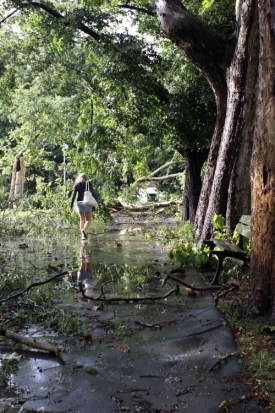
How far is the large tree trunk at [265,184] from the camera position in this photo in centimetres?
528

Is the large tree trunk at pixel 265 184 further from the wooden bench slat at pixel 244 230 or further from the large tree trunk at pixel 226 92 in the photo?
the large tree trunk at pixel 226 92

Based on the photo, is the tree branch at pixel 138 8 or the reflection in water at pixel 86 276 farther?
the tree branch at pixel 138 8

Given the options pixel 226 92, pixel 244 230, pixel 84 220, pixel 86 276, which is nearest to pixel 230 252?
pixel 244 230

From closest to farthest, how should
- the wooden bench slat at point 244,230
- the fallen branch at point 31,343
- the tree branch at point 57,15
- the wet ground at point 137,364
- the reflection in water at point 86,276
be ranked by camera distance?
the wet ground at point 137,364, the fallen branch at point 31,343, the reflection in water at point 86,276, the wooden bench slat at point 244,230, the tree branch at point 57,15

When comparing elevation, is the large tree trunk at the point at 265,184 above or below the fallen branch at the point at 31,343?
above

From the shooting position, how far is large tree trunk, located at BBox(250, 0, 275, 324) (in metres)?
5.28

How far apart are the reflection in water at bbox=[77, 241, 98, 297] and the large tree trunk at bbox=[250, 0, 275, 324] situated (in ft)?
7.33

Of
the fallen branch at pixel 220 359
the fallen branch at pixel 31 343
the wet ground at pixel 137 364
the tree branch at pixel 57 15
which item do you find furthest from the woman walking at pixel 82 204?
the fallen branch at pixel 220 359

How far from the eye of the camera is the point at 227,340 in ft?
15.8

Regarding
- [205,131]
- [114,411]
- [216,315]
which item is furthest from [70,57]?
[114,411]

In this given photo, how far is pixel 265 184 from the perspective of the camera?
5.38 m

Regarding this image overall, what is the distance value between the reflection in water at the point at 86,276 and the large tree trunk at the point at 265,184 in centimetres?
223

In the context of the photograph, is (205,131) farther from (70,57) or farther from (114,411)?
(114,411)

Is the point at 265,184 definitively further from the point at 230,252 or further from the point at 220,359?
the point at 220,359
